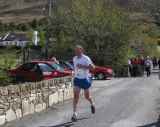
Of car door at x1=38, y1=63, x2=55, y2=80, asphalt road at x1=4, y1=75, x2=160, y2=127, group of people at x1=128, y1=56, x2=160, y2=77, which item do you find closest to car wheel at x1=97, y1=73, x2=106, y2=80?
group of people at x1=128, y1=56, x2=160, y2=77

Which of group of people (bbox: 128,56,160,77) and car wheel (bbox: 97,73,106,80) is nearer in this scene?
car wheel (bbox: 97,73,106,80)

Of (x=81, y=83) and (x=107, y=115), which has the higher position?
(x=81, y=83)

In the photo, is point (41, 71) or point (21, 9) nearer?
point (41, 71)

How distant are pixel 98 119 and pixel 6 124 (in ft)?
7.01

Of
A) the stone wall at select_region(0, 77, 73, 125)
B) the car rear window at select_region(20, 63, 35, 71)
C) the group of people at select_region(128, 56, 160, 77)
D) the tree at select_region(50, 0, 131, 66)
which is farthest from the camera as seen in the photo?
the tree at select_region(50, 0, 131, 66)

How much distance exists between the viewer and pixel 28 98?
13453mm

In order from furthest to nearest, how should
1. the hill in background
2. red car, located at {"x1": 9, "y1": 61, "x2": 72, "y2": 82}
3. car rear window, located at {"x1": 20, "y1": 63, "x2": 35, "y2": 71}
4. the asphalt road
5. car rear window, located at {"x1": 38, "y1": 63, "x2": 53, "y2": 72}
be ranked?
the hill in background → car rear window, located at {"x1": 20, "y1": 63, "x2": 35, "y2": 71} → car rear window, located at {"x1": 38, "y1": 63, "x2": 53, "y2": 72} → red car, located at {"x1": 9, "y1": 61, "x2": 72, "y2": 82} → the asphalt road

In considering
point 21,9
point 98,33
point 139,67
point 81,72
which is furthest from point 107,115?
point 21,9

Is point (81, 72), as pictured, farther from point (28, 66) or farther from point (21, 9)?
point (21, 9)

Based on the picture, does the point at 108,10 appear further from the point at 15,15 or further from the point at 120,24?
the point at 15,15

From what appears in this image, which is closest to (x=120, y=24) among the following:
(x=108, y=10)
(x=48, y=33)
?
(x=108, y=10)

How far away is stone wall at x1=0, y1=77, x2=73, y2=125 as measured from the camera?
1228 cm

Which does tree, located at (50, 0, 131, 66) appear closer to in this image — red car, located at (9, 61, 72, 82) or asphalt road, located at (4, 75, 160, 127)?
red car, located at (9, 61, 72, 82)

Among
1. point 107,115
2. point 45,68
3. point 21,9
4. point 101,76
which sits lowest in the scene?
point 101,76
